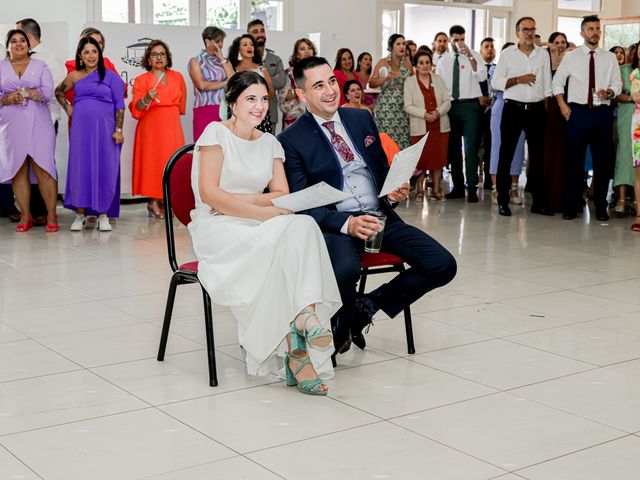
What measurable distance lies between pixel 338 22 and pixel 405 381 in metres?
10.6

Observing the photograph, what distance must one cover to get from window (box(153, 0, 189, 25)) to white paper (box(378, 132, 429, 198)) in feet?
29.5

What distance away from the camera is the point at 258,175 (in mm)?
3752

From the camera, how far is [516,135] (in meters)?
8.46

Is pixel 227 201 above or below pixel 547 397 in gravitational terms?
above

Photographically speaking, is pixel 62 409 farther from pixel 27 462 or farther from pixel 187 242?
pixel 187 242

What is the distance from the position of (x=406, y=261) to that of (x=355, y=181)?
0.39 meters

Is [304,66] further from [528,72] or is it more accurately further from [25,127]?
[528,72]

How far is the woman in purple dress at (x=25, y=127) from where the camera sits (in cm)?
722

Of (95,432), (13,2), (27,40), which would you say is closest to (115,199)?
(27,40)

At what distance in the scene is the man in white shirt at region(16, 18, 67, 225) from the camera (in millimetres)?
7543

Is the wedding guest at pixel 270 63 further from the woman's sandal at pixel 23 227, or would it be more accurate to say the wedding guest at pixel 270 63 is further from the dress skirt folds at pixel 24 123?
the woman's sandal at pixel 23 227

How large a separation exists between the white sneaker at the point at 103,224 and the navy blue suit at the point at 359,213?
12.4 feet

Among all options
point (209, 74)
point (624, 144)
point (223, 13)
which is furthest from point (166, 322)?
point (223, 13)

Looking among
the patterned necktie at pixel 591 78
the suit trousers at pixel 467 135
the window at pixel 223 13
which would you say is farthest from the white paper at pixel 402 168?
the window at pixel 223 13
